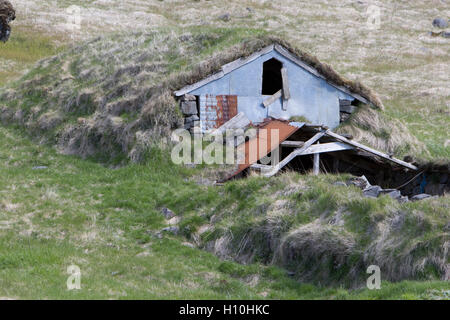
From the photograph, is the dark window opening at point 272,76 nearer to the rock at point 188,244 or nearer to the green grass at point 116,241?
the green grass at point 116,241

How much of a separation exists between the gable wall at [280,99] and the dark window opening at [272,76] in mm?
1585

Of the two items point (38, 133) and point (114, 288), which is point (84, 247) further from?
point (38, 133)

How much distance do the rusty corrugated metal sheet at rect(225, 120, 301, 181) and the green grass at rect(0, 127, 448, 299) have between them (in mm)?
1813

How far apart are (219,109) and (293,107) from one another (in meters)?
3.09

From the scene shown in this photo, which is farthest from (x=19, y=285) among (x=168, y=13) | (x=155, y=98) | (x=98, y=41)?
(x=168, y=13)

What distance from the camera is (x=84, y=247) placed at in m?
11.9

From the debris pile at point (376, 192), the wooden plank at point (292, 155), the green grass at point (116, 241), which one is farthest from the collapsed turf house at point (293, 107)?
the debris pile at point (376, 192)

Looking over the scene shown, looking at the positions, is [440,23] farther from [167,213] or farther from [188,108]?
[167,213]

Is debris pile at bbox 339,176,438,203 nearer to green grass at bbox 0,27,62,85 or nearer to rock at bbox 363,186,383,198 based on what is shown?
Answer: rock at bbox 363,186,383,198

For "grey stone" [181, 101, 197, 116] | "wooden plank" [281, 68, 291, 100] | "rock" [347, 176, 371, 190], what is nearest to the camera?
"rock" [347, 176, 371, 190]

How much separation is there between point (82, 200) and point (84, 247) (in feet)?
12.7

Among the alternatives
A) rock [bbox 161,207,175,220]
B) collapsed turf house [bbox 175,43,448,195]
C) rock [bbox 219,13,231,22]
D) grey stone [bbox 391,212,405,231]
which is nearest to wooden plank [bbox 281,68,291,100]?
collapsed turf house [bbox 175,43,448,195]

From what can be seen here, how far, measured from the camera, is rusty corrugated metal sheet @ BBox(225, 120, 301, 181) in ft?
54.2

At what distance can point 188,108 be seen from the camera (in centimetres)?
1955
